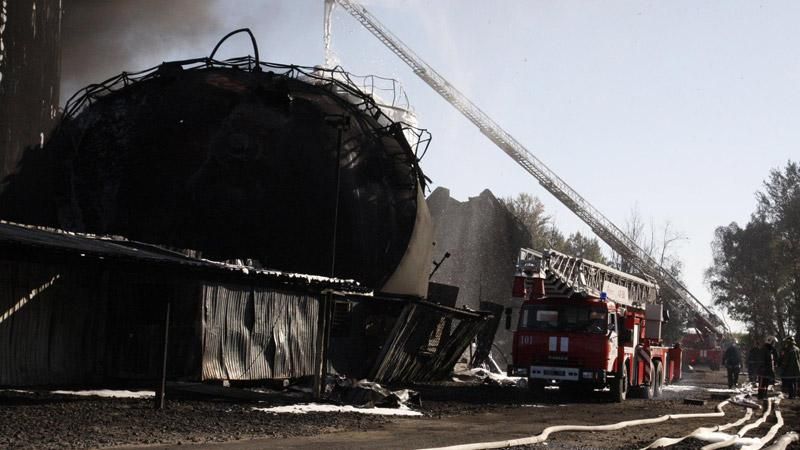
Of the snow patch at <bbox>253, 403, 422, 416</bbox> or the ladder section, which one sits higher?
the ladder section

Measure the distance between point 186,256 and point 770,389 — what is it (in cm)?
2702

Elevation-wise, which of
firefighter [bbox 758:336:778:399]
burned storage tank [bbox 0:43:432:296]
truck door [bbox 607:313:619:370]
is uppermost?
burned storage tank [bbox 0:43:432:296]

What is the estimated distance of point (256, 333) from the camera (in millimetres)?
23562

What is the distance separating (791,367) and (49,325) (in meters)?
24.5

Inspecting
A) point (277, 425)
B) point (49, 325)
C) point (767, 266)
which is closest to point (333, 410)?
point (277, 425)

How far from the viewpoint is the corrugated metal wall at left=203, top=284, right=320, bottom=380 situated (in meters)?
22.2

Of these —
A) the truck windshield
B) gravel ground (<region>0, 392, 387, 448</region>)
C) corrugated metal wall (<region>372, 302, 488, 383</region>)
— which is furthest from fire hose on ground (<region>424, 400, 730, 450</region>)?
corrugated metal wall (<region>372, 302, 488, 383</region>)

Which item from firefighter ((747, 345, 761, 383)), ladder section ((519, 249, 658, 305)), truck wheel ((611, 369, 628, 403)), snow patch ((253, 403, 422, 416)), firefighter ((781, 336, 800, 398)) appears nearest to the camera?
snow patch ((253, 403, 422, 416))

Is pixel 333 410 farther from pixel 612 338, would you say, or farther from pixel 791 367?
pixel 791 367

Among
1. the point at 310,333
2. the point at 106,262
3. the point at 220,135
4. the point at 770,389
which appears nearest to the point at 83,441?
the point at 106,262

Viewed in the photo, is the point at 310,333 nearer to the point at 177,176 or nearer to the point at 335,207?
the point at 335,207

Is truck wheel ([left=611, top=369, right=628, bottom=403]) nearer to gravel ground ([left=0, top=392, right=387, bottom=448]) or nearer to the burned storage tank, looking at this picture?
the burned storage tank

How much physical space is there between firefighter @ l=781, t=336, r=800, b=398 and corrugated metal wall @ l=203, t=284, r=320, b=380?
56.2 feet

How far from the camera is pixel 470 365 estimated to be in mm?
40469
